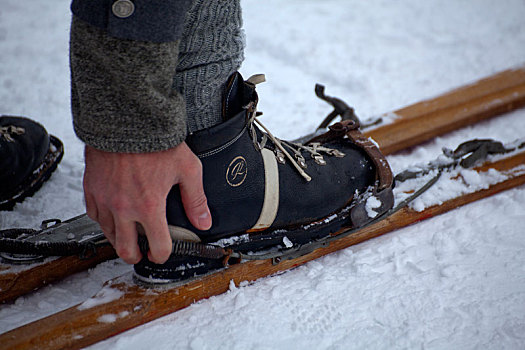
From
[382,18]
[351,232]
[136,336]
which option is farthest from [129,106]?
[382,18]

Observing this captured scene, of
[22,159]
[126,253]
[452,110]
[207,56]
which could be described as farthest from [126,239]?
[452,110]

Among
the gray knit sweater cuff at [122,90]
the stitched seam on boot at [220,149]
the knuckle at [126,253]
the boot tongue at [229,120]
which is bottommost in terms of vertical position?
the knuckle at [126,253]

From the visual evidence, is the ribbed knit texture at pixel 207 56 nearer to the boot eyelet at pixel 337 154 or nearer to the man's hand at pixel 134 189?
the man's hand at pixel 134 189

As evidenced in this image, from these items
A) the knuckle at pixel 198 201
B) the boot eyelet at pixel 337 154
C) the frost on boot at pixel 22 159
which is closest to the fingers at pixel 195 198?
the knuckle at pixel 198 201

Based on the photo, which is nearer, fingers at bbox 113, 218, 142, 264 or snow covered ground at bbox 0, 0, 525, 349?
fingers at bbox 113, 218, 142, 264

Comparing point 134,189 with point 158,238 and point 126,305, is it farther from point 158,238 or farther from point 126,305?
point 126,305

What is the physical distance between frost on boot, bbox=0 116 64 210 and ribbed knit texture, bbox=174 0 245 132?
64 cm

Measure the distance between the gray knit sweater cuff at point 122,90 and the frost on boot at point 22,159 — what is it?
0.69 metres

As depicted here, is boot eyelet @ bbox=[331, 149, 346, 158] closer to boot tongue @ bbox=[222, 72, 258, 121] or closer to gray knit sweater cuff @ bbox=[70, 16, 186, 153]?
boot tongue @ bbox=[222, 72, 258, 121]

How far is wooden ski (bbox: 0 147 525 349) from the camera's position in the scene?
78cm

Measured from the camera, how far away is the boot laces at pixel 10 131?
1.20 meters

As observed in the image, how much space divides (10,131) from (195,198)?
81cm

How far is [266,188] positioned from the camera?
0.88 m

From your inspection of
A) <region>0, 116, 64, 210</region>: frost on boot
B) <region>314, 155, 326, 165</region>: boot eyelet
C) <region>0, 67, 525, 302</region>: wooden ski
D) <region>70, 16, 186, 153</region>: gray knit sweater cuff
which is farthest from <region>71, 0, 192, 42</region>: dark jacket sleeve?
<region>0, 67, 525, 302</region>: wooden ski
